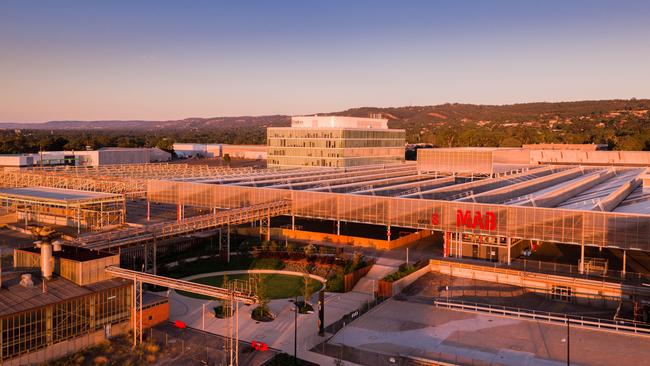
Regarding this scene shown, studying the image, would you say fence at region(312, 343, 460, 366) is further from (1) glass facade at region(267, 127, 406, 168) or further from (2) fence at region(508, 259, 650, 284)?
(1) glass facade at region(267, 127, 406, 168)

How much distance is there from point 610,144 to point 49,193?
134364 millimetres

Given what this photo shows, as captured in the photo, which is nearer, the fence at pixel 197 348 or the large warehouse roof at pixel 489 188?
the fence at pixel 197 348

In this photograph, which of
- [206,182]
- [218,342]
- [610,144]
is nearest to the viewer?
[218,342]

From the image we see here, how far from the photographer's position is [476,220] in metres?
46.4

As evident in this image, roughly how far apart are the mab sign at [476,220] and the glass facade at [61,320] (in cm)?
2722

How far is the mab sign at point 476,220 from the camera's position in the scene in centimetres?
4572

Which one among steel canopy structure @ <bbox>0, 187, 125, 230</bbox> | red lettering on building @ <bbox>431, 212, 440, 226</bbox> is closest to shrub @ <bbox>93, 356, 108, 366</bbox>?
red lettering on building @ <bbox>431, 212, 440, 226</bbox>

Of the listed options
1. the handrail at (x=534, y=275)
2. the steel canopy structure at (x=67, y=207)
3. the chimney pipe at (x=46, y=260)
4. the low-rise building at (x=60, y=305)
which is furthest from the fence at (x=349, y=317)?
the steel canopy structure at (x=67, y=207)

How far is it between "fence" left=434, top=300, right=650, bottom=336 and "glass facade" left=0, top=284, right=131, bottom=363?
65.1 feet

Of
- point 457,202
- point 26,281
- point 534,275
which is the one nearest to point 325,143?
point 457,202

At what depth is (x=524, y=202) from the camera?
48.3 m

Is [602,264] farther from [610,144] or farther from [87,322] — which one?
[610,144]

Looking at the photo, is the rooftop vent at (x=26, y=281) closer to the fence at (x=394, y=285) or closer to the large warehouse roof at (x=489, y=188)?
the fence at (x=394, y=285)

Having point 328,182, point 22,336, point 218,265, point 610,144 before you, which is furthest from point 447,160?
point 610,144
